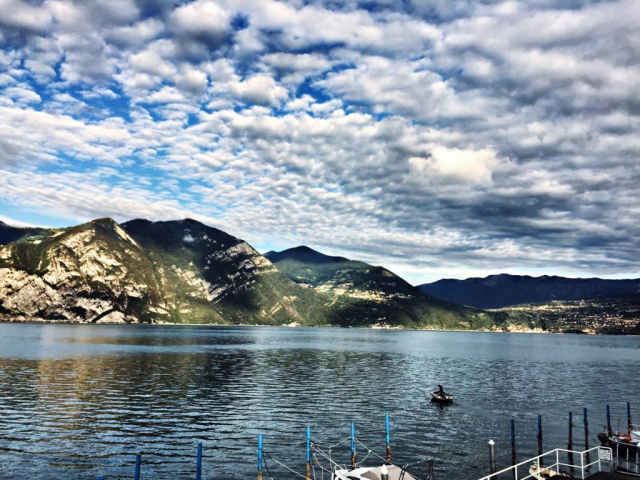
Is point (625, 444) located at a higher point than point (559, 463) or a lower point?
lower

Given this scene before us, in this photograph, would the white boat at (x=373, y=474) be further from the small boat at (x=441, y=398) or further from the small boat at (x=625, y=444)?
the small boat at (x=441, y=398)

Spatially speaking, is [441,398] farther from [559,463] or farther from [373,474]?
[373,474]

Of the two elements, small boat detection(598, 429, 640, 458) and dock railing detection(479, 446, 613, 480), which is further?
small boat detection(598, 429, 640, 458)

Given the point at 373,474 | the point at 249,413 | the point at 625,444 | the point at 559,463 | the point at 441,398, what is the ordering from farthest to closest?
the point at 441,398 → the point at 249,413 → the point at 625,444 → the point at 559,463 → the point at 373,474

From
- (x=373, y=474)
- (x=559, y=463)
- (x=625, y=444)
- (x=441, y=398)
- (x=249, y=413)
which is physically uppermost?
Answer: (x=373, y=474)

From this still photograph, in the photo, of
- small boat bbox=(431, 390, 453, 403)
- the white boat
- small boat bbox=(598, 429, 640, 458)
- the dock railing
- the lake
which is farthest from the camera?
small boat bbox=(431, 390, 453, 403)

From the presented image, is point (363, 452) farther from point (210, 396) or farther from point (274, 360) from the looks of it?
point (274, 360)

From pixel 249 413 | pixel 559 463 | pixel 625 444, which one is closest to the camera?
pixel 559 463

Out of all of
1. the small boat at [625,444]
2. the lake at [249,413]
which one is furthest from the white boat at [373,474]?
the small boat at [625,444]

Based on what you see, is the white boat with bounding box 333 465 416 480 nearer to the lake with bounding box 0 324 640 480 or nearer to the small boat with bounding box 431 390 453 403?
the lake with bounding box 0 324 640 480

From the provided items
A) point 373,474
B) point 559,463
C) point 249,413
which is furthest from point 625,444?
point 249,413

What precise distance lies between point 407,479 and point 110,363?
107m

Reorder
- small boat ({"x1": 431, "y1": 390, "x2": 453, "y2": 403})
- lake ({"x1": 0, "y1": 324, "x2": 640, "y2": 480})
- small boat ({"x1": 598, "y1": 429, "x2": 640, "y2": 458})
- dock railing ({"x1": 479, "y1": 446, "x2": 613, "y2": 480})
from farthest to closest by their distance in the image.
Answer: small boat ({"x1": 431, "y1": 390, "x2": 453, "y2": 403}) → small boat ({"x1": 598, "y1": 429, "x2": 640, "y2": 458}) → lake ({"x1": 0, "y1": 324, "x2": 640, "y2": 480}) → dock railing ({"x1": 479, "y1": 446, "x2": 613, "y2": 480})

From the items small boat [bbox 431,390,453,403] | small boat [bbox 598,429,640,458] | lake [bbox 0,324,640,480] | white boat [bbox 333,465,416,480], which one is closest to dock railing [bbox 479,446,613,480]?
small boat [bbox 598,429,640,458]
